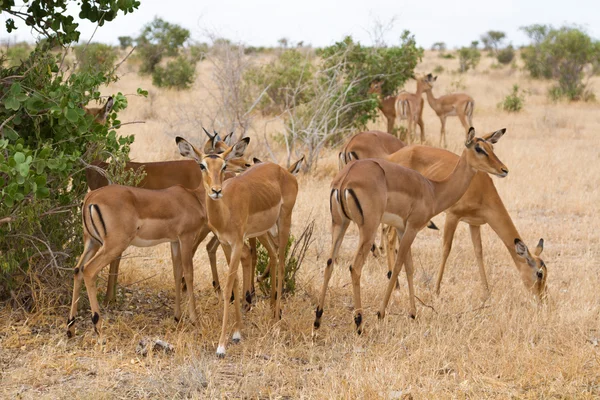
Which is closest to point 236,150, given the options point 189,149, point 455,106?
point 189,149

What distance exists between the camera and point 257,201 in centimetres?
552

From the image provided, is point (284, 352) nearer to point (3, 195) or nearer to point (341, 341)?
point (341, 341)

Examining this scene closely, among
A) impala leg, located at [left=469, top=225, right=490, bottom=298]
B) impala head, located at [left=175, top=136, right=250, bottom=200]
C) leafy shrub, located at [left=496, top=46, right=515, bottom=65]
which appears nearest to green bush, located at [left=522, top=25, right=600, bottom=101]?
leafy shrub, located at [left=496, top=46, right=515, bottom=65]

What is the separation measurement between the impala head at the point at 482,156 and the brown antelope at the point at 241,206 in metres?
1.45

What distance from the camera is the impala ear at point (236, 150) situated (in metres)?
5.19

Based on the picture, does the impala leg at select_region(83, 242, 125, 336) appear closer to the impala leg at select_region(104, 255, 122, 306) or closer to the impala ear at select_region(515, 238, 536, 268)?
the impala leg at select_region(104, 255, 122, 306)

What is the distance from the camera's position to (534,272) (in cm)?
653

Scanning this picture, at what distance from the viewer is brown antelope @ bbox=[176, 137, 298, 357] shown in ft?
16.4

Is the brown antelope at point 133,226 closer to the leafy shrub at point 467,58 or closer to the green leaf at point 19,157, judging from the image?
the green leaf at point 19,157

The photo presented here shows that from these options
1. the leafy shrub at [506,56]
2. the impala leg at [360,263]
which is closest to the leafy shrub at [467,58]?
the leafy shrub at [506,56]

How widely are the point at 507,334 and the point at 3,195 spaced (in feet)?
11.4

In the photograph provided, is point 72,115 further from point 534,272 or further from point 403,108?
point 403,108

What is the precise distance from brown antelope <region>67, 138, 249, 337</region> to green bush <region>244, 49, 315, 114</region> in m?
9.20

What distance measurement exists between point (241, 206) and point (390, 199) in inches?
46.1
